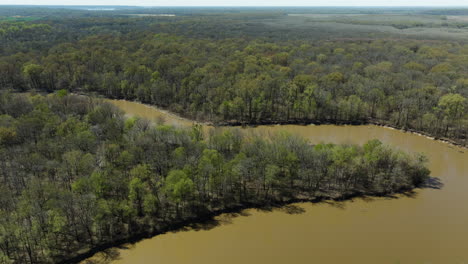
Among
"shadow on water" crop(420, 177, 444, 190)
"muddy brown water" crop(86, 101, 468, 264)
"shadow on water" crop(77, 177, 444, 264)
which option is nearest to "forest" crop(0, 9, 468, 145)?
"shadow on water" crop(420, 177, 444, 190)

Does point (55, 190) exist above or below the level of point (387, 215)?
above

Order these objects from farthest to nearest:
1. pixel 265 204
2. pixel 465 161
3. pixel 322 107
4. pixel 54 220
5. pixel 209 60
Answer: pixel 209 60
pixel 322 107
pixel 465 161
pixel 265 204
pixel 54 220

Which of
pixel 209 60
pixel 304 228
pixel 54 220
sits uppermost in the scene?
pixel 209 60

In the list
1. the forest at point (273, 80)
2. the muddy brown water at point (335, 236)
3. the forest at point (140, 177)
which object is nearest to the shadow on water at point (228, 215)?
the muddy brown water at point (335, 236)

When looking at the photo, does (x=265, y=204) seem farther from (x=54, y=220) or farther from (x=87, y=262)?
(x=54, y=220)

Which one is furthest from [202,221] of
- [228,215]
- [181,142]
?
[181,142]

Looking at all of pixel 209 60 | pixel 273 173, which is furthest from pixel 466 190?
pixel 209 60

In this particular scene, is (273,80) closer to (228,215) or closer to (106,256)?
(228,215)

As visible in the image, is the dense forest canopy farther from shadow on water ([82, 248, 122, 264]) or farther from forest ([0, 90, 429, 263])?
shadow on water ([82, 248, 122, 264])
